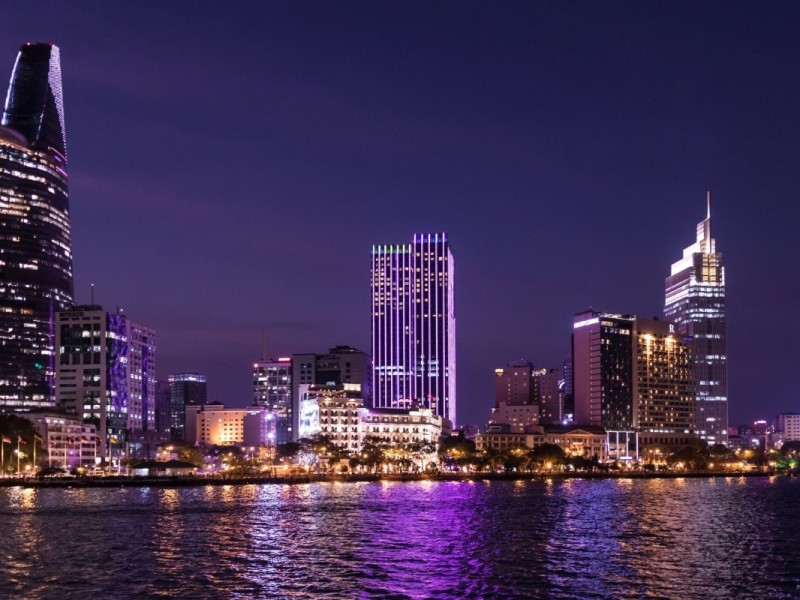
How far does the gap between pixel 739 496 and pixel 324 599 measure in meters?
131

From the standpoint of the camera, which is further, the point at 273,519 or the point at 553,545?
the point at 273,519

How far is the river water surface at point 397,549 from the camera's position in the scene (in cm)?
6750

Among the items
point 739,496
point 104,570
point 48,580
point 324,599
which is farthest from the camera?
point 739,496

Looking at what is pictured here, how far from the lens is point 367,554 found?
8325 cm

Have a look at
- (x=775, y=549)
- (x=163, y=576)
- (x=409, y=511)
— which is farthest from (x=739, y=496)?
(x=163, y=576)

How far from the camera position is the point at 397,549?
86.5 metres

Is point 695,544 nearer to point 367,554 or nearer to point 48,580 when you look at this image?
point 367,554

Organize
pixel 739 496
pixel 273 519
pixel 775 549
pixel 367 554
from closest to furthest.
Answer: pixel 367 554 < pixel 775 549 < pixel 273 519 < pixel 739 496

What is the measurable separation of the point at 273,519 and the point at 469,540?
30.6 meters

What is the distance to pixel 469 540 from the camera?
9438 cm

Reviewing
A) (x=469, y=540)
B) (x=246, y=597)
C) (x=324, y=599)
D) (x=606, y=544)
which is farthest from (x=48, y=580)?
(x=606, y=544)

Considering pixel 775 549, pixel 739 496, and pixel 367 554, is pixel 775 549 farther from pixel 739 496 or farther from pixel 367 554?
pixel 739 496

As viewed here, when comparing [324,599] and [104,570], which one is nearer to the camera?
[324,599]

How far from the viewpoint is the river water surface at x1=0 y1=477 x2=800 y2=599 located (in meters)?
67.5
